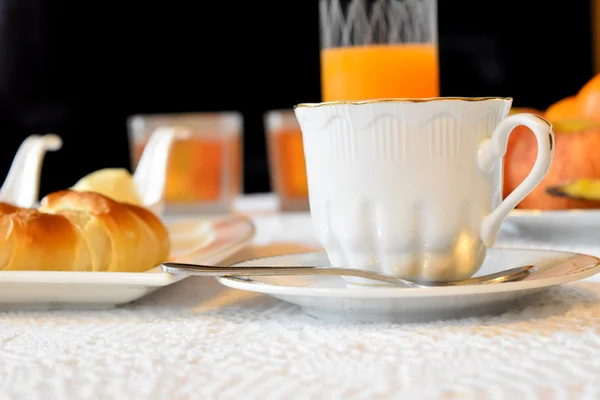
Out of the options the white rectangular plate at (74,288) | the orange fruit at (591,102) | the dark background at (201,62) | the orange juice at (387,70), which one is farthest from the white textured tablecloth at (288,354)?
the dark background at (201,62)

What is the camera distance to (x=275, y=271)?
489 mm

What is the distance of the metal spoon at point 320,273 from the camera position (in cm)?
49

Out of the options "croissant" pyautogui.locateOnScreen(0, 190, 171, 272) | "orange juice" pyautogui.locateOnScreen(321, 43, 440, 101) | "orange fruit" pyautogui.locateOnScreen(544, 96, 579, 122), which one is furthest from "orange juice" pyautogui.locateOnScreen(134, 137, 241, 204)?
"croissant" pyautogui.locateOnScreen(0, 190, 171, 272)

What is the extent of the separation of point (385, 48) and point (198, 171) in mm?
386

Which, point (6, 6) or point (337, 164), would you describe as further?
point (6, 6)

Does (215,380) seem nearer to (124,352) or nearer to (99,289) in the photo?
(124,352)

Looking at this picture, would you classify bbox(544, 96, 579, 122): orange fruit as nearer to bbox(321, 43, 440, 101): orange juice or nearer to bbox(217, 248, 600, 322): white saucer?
bbox(321, 43, 440, 101): orange juice

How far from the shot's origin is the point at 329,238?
54 centimetres

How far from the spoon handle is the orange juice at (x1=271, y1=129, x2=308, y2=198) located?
89 cm

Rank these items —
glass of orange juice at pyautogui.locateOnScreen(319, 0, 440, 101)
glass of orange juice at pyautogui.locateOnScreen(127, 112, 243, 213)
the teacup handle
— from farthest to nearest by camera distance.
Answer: glass of orange juice at pyautogui.locateOnScreen(127, 112, 243, 213) < glass of orange juice at pyautogui.locateOnScreen(319, 0, 440, 101) < the teacup handle

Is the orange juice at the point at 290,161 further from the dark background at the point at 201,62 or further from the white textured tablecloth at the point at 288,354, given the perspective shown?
the dark background at the point at 201,62

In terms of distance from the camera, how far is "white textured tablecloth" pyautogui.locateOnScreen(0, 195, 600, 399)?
348 millimetres

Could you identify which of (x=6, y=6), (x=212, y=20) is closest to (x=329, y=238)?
(x=212, y=20)

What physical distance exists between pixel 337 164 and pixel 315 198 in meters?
0.04
